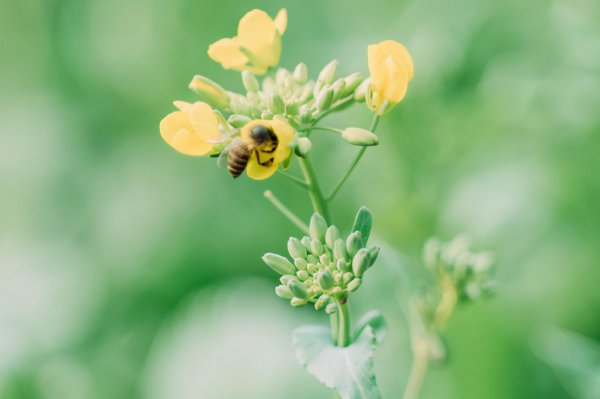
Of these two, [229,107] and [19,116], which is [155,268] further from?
[229,107]

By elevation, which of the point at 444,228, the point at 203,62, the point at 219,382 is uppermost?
the point at 203,62

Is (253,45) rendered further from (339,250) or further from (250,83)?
(339,250)

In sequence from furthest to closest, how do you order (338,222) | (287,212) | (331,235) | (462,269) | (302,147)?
(338,222) < (462,269) < (287,212) < (331,235) < (302,147)

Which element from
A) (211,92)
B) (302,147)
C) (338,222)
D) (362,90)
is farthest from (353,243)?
(338,222)

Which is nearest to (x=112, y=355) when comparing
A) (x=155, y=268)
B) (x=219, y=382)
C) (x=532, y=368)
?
(x=155, y=268)

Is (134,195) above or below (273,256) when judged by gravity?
below

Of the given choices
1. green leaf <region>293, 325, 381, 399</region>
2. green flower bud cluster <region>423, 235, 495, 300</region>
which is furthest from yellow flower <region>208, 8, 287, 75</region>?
green flower bud cluster <region>423, 235, 495, 300</region>
